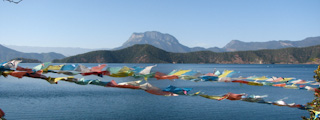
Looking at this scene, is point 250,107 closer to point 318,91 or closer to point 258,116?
point 258,116

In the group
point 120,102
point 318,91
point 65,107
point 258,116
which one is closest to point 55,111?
point 65,107

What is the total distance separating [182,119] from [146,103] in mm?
12924

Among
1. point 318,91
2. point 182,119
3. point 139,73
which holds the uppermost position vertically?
point 139,73

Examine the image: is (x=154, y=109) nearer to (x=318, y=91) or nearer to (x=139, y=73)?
(x=318, y=91)

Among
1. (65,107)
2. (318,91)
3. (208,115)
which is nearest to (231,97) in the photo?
(318,91)

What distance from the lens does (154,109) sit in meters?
38.4

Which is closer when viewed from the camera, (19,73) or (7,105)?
(19,73)

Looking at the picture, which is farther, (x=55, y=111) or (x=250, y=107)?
(x=250, y=107)

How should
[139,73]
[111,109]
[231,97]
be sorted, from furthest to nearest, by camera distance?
[111,109] → [231,97] → [139,73]

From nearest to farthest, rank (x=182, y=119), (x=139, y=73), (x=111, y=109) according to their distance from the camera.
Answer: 1. (x=139, y=73)
2. (x=182, y=119)
3. (x=111, y=109)

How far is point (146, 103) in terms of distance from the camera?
143 feet

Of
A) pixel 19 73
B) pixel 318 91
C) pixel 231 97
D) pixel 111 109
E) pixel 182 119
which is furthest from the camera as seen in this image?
pixel 111 109

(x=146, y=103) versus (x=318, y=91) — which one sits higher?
(x=318, y=91)

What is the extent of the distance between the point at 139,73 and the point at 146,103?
4062cm
